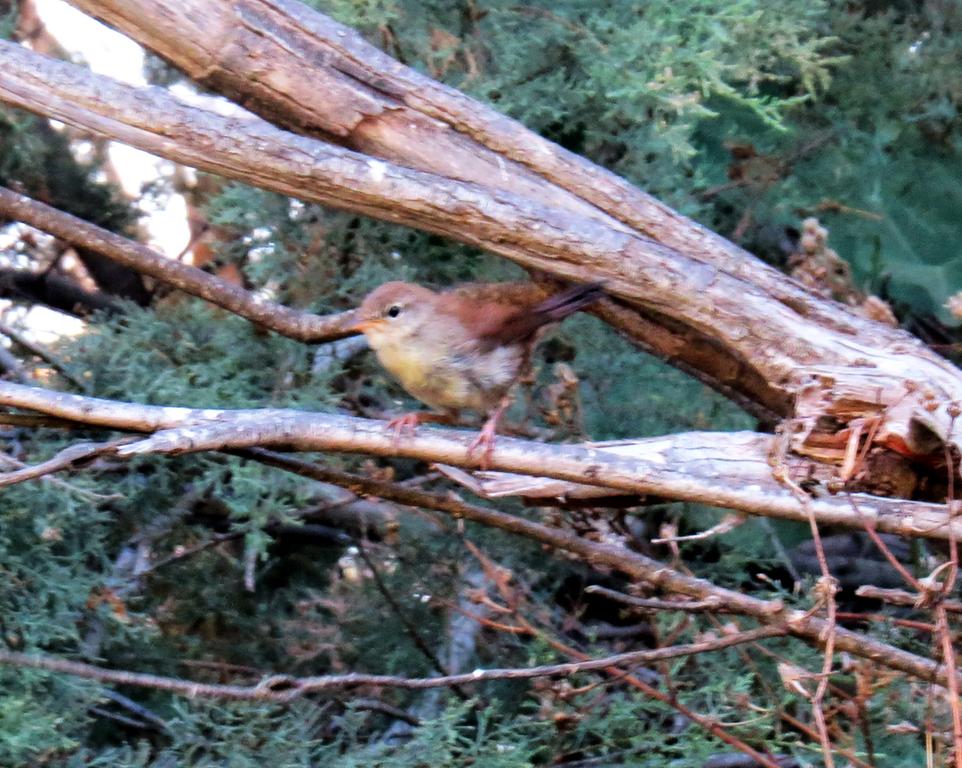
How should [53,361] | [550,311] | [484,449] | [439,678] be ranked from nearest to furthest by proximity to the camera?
[484,449], [439,678], [550,311], [53,361]

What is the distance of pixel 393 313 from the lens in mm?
2924

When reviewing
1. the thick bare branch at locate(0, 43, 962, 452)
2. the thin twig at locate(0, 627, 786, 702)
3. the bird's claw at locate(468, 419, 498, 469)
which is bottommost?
the thin twig at locate(0, 627, 786, 702)

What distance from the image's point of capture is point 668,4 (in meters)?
3.07

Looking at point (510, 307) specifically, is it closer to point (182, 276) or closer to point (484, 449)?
point (484, 449)

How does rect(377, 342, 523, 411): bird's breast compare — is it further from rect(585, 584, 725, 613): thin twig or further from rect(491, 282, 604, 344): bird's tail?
rect(585, 584, 725, 613): thin twig

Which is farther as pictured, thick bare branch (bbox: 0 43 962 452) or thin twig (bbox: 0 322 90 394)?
thin twig (bbox: 0 322 90 394)

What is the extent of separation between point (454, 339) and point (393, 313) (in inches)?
6.9

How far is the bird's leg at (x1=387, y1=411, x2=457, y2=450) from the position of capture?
2.21 metres

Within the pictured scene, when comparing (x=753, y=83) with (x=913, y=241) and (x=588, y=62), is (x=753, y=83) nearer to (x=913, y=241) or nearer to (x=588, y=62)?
(x=588, y=62)

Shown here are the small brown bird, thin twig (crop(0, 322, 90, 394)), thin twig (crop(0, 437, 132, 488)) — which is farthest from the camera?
thin twig (crop(0, 322, 90, 394))

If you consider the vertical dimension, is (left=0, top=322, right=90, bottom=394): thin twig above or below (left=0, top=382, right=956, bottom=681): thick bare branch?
below

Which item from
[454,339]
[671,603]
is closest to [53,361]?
[454,339]

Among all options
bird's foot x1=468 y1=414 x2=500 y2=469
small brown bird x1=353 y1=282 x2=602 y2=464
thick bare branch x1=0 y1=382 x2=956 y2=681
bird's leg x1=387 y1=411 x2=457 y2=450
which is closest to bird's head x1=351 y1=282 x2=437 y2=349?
small brown bird x1=353 y1=282 x2=602 y2=464

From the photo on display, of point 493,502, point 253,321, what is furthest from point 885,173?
point 253,321
